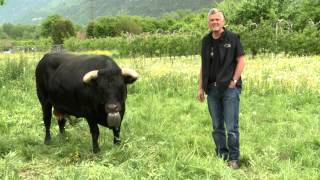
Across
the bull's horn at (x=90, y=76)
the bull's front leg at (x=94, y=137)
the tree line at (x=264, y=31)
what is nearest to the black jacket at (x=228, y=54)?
the bull's horn at (x=90, y=76)

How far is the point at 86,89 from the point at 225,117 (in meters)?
2.24

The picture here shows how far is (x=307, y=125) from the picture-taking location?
9.11 m

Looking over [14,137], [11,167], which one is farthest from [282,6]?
[11,167]

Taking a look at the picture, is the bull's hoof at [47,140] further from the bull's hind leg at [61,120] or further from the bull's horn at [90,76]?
the bull's horn at [90,76]

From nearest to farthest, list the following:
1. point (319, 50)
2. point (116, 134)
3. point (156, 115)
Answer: point (116, 134)
point (156, 115)
point (319, 50)

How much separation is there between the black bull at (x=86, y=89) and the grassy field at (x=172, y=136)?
16.5 inches

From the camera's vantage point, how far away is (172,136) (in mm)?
8609

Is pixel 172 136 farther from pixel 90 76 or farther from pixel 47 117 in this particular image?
pixel 47 117

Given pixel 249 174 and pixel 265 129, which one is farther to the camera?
pixel 265 129

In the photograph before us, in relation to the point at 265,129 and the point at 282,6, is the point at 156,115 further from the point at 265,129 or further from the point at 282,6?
the point at 282,6

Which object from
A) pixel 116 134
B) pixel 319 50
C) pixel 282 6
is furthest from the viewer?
pixel 282 6

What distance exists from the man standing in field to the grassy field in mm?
396

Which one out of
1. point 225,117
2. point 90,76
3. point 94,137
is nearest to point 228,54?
point 225,117

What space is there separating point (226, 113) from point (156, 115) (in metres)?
3.57
